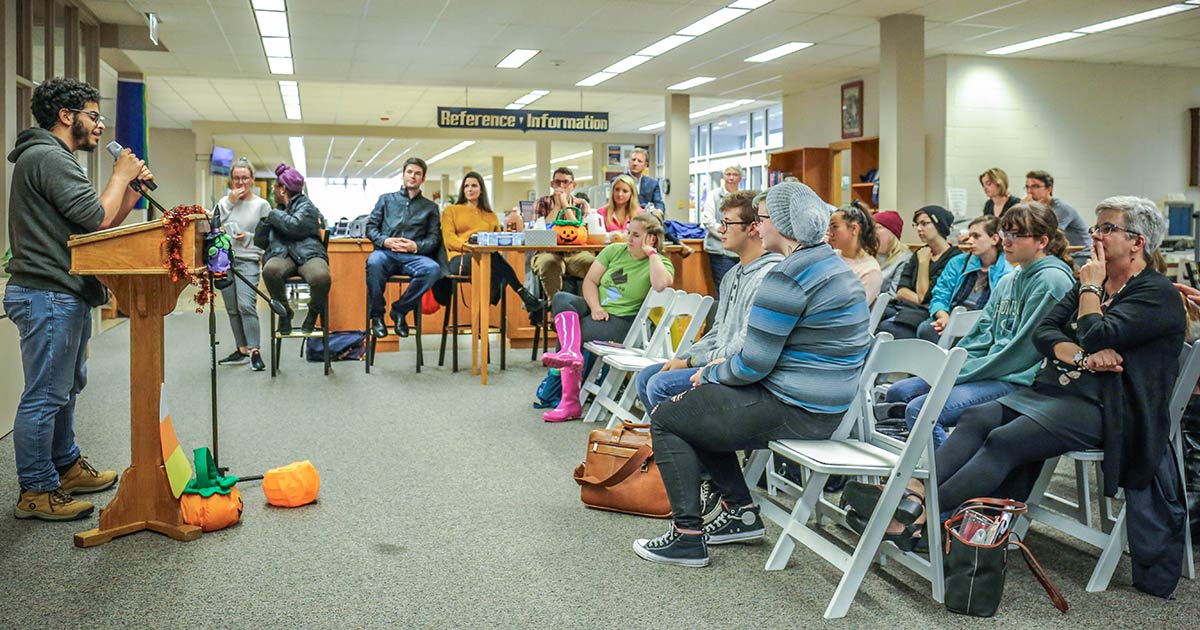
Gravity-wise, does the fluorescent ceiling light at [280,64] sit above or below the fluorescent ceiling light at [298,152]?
below

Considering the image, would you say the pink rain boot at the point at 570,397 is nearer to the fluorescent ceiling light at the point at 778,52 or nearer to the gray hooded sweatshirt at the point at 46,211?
the gray hooded sweatshirt at the point at 46,211

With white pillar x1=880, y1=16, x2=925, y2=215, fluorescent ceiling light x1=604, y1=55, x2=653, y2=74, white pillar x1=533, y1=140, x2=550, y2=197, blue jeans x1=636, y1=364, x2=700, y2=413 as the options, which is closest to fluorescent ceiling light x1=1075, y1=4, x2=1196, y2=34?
white pillar x1=880, y1=16, x2=925, y2=215

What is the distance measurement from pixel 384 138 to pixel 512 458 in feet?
58.1

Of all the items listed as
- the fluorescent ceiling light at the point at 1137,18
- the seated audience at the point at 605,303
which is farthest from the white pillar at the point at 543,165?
the seated audience at the point at 605,303

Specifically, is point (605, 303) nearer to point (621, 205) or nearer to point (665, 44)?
point (621, 205)

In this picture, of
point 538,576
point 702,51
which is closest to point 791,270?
point 538,576

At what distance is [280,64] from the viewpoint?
1184 centimetres

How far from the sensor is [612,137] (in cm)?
2064

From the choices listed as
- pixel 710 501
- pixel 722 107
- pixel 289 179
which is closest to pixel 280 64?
pixel 289 179

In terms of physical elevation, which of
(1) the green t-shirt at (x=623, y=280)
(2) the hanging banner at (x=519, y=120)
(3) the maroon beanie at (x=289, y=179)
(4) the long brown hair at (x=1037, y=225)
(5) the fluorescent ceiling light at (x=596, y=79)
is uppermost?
(5) the fluorescent ceiling light at (x=596, y=79)

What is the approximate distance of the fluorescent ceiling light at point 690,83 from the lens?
12961 millimetres

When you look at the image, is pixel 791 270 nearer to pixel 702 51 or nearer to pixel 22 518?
pixel 22 518

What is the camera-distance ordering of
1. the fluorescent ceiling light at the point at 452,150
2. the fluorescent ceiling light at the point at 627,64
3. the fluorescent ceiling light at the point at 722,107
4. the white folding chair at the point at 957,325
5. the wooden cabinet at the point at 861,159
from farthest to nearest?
the fluorescent ceiling light at the point at 452,150
the fluorescent ceiling light at the point at 722,107
the wooden cabinet at the point at 861,159
the fluorescent ceiling light at the point at 627,64
the white folding chair at the point at 957,325

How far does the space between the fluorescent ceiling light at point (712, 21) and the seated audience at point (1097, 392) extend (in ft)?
21.6
